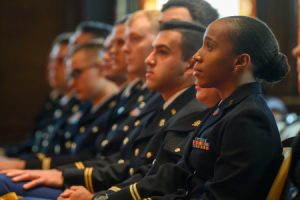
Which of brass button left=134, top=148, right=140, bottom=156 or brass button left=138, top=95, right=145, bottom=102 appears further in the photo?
brass button left=138, top=95, right=145, bottom=102

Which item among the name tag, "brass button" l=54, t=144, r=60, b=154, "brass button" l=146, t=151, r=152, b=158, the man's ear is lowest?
"brass button" l=54, t=144, r=60, b=154

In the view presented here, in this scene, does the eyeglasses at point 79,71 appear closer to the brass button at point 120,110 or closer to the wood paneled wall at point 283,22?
the brass button at point 120,110

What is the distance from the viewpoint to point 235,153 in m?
2.28

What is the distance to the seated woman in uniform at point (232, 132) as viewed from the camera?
2.29m

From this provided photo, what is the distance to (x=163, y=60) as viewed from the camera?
324 cm

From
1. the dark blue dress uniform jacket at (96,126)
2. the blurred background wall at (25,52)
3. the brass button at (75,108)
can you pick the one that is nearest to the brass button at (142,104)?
the dark blue dress uniform jacket at (96,126)

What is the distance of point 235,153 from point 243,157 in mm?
28

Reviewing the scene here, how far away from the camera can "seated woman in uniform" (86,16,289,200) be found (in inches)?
90.0

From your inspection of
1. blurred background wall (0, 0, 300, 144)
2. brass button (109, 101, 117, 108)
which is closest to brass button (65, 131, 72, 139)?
brass button (109, 101, 117, 108)

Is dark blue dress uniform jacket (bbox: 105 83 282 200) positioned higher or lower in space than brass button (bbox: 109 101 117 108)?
higher

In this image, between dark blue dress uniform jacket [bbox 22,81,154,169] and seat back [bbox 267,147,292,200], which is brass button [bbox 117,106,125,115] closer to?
A: dark blue dress uniform jacket [bbox 22,81,154,169]

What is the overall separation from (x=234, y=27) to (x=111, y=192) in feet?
2.65

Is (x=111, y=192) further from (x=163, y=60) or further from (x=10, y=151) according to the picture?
(x=10, y=151)

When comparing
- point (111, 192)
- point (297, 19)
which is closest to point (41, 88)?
point (297, 19)
